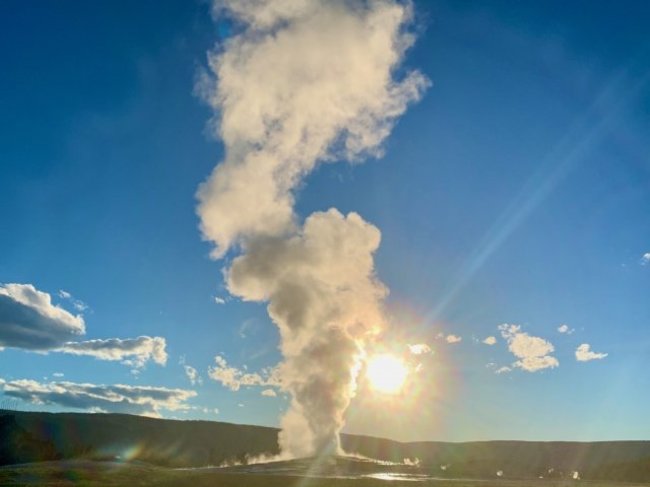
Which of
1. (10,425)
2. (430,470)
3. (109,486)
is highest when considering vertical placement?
(10,425)

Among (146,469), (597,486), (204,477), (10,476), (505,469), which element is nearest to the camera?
(10,476)

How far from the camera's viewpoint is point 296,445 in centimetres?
10719

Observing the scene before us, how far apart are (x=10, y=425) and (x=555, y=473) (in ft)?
341

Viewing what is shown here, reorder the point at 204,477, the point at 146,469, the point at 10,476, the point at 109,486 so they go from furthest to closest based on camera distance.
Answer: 1. the point at 146,469
2. the point at 204,477
3. the point at 10,476
4. the point at 109,486

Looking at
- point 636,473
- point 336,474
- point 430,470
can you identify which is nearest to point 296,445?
point 430,470

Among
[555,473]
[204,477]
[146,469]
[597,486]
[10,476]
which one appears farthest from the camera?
[555,473]

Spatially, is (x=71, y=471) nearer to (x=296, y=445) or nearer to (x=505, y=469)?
(x=296, y=445)

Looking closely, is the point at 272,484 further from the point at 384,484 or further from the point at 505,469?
the point at 505,469

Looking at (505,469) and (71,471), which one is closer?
(71,471)

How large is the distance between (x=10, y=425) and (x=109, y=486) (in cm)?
5886

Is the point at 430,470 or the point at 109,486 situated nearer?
the point at 109,486

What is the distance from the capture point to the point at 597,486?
77.0 meters

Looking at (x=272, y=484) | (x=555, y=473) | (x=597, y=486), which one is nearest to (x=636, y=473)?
(x=555, y=473)

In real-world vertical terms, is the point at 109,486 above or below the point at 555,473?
below
